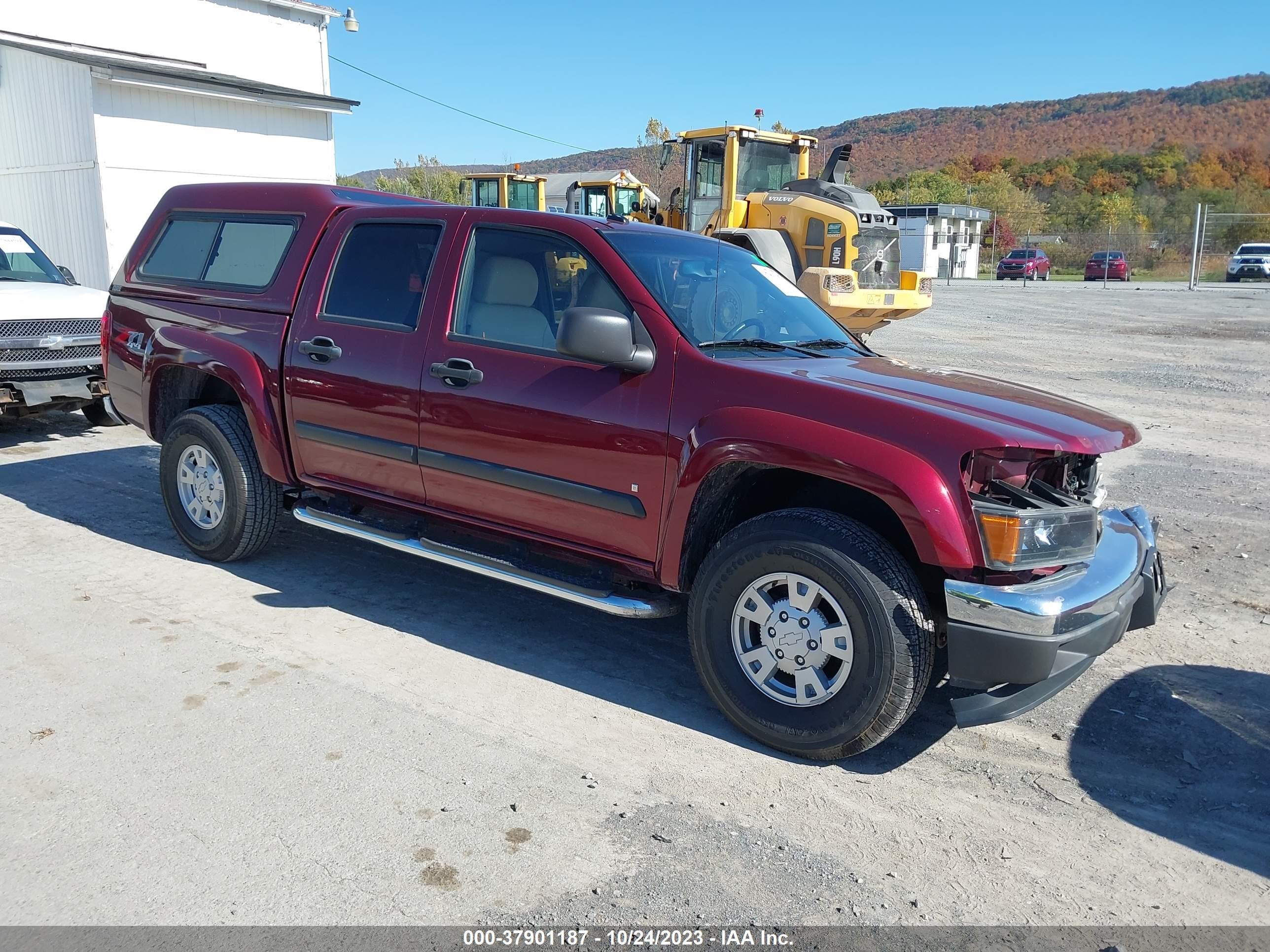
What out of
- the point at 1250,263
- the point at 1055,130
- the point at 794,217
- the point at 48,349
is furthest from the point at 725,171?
the point at 1055,130

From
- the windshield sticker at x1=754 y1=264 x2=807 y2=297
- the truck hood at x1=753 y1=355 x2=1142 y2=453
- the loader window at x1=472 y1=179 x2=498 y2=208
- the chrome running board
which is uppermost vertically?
the loader window at x1=472 y1=179 x2=498 y2=208

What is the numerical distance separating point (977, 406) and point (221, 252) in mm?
4286

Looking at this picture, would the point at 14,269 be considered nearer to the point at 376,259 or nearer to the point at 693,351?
the point at 376,259

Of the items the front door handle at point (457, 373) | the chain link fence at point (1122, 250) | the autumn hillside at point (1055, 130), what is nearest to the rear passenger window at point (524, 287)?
the front door handle at point (457, 373)

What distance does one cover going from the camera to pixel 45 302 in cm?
882

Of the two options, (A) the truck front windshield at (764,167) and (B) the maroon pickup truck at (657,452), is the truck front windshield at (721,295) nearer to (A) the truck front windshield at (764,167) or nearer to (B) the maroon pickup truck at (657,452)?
(B) the maroon pickup truck at (657,452)

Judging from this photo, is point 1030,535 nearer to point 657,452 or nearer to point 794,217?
point 657,452

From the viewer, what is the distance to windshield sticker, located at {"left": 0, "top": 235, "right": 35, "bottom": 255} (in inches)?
385

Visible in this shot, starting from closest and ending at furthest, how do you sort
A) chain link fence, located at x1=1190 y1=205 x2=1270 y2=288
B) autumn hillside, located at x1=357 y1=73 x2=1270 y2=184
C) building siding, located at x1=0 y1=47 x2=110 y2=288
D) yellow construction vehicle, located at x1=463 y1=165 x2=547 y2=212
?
1. building siding, located at x1=0 y1=47 x2=110 y2=288
2. yellow construction vehicle, located at x1=463 y1=165 x2=547 y2=212
3. chain link fence, located at x1=1190 y1=205 x2=1270 y2=288
4. autumn hillside, located at x1=357 y1=73 x2=1270 y2=184

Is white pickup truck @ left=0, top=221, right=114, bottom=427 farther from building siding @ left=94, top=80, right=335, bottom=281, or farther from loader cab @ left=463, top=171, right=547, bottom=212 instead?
loader cab @ left=463, top=171, right=547, bottom=212

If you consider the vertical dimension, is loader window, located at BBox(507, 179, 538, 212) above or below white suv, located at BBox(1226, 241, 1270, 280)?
above

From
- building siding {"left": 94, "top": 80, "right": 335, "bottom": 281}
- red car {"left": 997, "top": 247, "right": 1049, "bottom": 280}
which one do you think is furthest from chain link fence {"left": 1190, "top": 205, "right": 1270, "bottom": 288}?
building siding {"left": 94, "top": 80, "right": 335, "bottom": 281}

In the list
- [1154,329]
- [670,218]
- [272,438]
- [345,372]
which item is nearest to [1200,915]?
[345,372]

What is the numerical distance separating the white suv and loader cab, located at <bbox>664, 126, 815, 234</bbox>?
1263 inches
